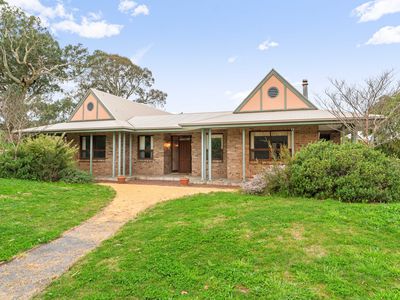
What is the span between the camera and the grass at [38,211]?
5.11m

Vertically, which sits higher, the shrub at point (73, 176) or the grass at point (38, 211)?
the shrub at point (73, 176)

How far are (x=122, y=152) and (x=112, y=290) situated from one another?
13.0 meters

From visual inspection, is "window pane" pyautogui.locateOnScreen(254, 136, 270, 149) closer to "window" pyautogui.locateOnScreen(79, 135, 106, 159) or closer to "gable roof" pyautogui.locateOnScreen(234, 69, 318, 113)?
"gable roof" pyautogui.locateOnScreen(234, 69, 318, 113)

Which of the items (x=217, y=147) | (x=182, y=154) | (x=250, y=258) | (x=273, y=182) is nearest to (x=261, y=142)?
(x=217, y=147)

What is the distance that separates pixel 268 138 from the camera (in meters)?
13.5

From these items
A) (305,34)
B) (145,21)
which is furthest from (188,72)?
(305,34)

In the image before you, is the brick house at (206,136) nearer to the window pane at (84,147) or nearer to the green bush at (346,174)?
the window pane at (84,147)

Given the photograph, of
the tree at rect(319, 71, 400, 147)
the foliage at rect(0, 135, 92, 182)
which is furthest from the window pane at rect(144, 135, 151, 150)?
the tree at rect(319, 71, 400, 147)

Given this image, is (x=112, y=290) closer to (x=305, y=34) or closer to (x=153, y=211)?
(x=153, y=211)

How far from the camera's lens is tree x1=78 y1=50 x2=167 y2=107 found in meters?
32.4

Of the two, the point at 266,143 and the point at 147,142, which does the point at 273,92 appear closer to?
the point at 266,143

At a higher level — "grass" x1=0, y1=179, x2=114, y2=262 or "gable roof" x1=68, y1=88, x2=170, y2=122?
"gable roof" x1=68, y1=88, x2=170, y2=122

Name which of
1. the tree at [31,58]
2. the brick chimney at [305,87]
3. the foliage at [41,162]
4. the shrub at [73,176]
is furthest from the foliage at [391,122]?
the tree at [31,58]

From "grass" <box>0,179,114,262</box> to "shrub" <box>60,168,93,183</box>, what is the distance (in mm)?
2258
